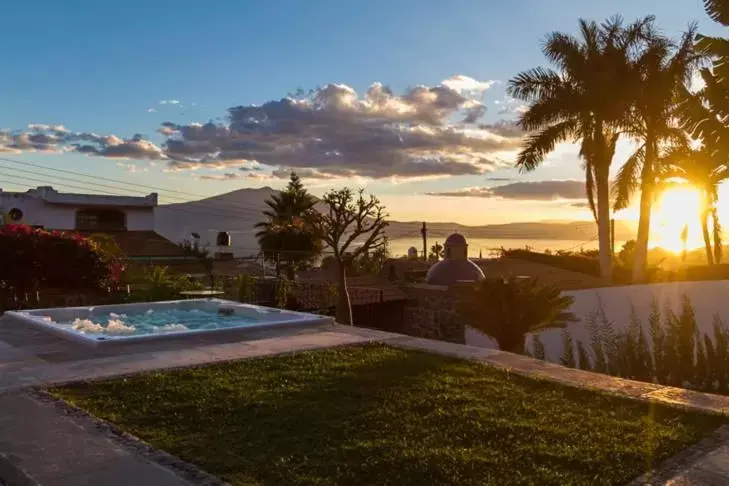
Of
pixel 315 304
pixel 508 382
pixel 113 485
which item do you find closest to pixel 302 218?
pixel 315 304

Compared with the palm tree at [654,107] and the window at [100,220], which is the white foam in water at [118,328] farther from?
the window at [100,220]

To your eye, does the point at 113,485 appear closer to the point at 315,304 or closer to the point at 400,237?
the point at 315,304

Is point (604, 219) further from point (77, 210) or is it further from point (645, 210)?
A: point (77, 210)

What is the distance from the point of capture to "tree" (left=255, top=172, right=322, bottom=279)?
18181mm

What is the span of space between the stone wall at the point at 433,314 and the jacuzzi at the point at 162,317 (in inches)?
146

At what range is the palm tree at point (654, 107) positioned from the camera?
18719mm

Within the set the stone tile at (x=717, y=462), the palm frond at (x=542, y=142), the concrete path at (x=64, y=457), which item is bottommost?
the stone tile at (x=717, y=462)

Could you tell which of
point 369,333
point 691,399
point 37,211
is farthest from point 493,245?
point 37,211

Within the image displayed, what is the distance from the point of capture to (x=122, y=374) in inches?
271

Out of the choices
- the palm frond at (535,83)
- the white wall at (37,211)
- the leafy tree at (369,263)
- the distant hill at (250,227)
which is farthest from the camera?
the white wall at (37,211)

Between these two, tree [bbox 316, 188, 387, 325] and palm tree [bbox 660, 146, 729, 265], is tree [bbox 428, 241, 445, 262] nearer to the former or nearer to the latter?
palm tree [bbox 660, 146, 729, 265]

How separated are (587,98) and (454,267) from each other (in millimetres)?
7995

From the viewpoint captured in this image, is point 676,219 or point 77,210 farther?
point 77,210

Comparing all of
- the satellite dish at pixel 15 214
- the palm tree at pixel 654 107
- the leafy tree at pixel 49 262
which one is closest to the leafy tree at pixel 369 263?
the palm tree at pixel 654 107
